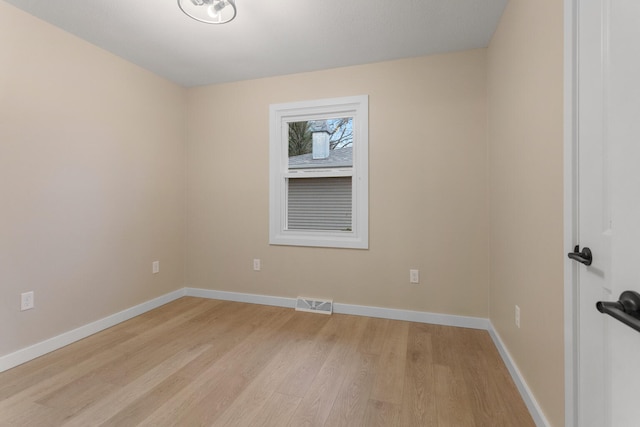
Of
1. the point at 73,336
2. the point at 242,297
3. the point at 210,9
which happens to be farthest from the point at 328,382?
the point at 210,9

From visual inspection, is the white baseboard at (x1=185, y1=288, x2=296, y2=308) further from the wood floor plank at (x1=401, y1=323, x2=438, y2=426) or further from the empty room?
the wood floor plank at (x1=401, y1=323, x2=438, y2=426)

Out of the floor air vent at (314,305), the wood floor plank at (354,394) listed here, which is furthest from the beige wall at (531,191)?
the floor air vent at (314,305)

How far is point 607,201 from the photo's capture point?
92cm

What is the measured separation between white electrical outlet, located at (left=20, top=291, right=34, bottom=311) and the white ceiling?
6.66 feet

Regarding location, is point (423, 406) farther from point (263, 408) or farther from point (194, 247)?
point (194, 247)

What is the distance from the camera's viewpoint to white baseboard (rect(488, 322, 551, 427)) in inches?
53.6

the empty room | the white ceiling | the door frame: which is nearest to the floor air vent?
the empty room

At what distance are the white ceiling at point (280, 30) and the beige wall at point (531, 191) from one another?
40 centimetres

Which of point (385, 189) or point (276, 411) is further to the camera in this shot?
point (385, 189)

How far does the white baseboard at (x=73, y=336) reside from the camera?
6.27 ft

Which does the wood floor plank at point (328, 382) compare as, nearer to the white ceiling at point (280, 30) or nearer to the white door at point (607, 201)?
the white door at point (607, 201)

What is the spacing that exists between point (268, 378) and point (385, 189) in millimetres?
1887

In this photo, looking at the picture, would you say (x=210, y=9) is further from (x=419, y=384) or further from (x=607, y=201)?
(x=419, y=384)

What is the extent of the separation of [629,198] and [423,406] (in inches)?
58.2
